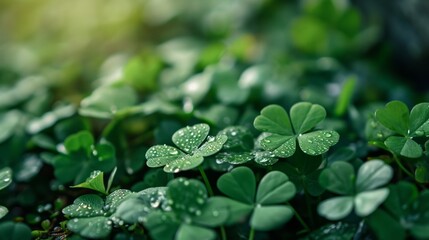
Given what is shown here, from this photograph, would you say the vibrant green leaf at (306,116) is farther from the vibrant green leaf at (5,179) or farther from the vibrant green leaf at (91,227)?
the vibrant green leaf at (5,179)

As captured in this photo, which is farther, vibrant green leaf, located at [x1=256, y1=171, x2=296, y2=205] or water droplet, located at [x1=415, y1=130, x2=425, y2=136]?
water droplet, located at [x1=415, y1=130, x2=425, y2=136]

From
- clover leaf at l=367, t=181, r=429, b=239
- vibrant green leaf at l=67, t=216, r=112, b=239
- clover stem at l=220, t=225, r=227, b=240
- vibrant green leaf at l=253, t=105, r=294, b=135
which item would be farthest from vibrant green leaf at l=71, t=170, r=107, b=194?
clover leaf at l=367, t=181, r=429, b=239

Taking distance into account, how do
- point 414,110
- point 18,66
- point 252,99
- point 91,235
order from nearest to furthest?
point 91,235
point 414,110
point 252,99
point 18,66

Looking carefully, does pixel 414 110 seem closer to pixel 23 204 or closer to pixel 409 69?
pixel 409 69

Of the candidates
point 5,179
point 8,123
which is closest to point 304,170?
point 5,179

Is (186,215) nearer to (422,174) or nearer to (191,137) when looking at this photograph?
(191,137)

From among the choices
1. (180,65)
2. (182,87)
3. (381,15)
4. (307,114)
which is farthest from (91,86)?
(381,15)

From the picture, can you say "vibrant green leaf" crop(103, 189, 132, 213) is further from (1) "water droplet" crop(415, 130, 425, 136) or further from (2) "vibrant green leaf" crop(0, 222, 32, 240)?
(1) "water droplet" crop(415, 130, 425, 136)
